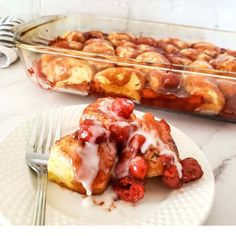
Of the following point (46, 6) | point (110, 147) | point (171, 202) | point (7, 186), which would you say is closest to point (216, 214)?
point (171, 202)

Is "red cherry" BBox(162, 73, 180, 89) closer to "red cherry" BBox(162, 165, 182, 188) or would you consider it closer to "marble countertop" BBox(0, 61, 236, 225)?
"marble countertop" BBox(0, 61, 236, 225)

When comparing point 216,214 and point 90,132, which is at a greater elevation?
point 90,132

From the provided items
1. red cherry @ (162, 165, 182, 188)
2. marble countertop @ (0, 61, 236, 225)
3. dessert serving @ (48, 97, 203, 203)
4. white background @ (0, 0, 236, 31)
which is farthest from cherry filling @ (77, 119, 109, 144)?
white background @ (0, 0, 236, 31)

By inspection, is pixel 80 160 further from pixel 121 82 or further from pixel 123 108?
pixel 121 82

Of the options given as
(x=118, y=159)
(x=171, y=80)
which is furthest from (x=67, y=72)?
(x=118, y=159)

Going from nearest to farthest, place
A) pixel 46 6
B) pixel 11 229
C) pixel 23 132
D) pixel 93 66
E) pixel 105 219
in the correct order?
pixel 11 229 → pixel 105 219 → pixel 23 132 → pixel 93 66 → pixel 46 6

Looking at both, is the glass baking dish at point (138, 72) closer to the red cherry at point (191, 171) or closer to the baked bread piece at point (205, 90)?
the baked bread piece at point (205, 90)

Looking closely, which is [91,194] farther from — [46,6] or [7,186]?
[46,6]

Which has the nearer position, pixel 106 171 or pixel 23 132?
pixel 106 171

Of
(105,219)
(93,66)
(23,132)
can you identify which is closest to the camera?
(105,219)
